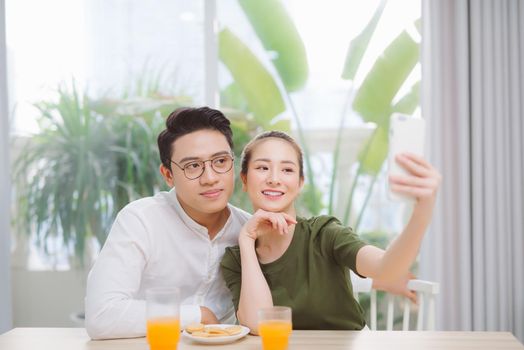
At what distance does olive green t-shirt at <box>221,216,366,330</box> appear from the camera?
68.7 inches

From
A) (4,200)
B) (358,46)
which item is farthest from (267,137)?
(4,200)

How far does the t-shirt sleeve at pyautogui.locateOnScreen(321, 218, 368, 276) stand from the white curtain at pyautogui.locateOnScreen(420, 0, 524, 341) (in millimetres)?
1671

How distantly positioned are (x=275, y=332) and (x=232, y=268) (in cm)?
49

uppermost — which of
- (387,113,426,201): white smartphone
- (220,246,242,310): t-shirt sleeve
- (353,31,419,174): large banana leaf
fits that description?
(353,31,419,174): large banana leaf

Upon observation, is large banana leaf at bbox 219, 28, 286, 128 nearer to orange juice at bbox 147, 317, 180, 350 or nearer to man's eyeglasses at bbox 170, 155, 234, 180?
man's eyeglasses at bbox 170, 155, 234, 180

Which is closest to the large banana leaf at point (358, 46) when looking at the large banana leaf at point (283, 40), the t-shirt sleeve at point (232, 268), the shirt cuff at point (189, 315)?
the large banana leaf at point (283, 40)

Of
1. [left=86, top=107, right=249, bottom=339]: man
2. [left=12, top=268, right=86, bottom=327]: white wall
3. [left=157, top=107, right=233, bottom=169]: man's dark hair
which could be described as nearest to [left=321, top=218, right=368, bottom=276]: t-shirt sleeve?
[left=86, top=107, right=249, bottom=339]: man

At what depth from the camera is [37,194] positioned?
3.74 metres

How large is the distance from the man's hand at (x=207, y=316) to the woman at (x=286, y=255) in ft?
0.25

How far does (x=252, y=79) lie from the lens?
3676 millimetres

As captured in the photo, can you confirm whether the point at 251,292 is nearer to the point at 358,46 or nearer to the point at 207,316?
the point at 207,316

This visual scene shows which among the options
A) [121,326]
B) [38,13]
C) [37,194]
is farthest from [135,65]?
[121,326]

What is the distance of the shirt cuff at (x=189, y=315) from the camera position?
1675 millimetres

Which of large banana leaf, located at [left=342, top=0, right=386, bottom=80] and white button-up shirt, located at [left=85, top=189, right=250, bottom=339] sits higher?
large banana leaf, located at [left=342, top=0, right=386, bottom=80]
